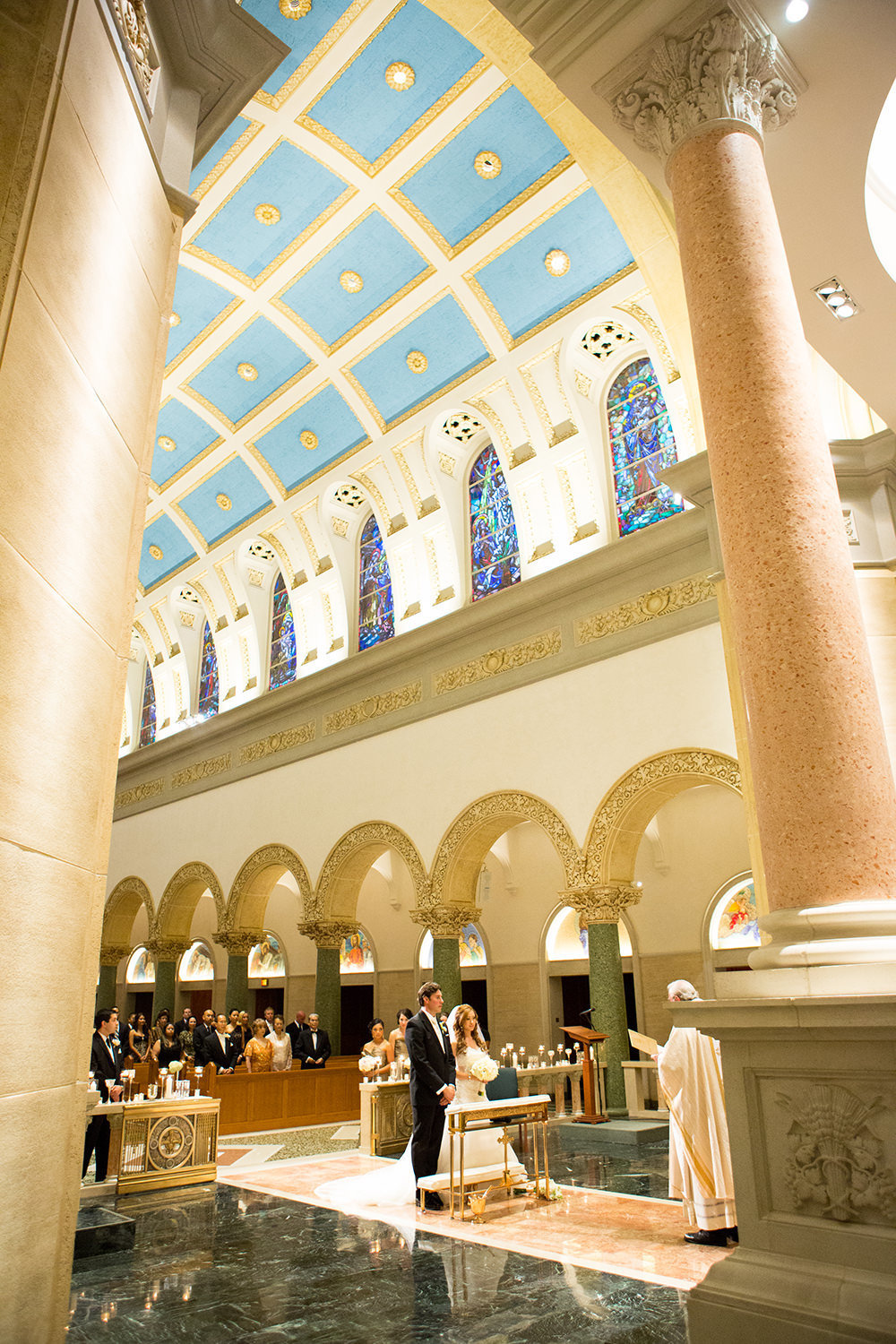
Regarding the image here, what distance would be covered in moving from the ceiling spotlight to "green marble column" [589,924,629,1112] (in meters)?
7.00

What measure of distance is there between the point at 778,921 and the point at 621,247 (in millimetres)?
10137

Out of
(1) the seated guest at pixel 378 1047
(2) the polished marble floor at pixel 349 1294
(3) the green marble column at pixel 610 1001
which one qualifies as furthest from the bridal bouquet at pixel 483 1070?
(1) the seated guest at pixel 378 1047

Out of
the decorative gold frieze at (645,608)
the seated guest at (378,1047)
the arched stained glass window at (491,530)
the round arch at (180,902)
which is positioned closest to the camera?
the decorative gold frieze at (645,608)

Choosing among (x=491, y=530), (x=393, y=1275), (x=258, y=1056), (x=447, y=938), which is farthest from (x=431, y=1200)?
(x=491, y=530)

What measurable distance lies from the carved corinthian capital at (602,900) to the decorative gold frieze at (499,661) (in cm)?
300

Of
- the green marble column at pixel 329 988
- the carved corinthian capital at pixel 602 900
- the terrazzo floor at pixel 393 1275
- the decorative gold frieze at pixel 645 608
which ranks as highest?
the decorative gold frieze at pixel 645 608

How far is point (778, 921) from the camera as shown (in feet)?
10.0

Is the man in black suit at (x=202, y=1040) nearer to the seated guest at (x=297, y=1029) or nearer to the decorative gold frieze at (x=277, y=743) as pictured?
the seated guest at (x=297, y=1029)

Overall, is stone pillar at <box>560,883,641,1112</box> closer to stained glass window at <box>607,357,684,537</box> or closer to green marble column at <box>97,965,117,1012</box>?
stained glass window at <box>607,357,684,537</box>

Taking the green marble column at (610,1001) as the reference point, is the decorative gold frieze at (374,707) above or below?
above

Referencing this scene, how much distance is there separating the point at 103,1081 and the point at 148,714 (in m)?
13.6

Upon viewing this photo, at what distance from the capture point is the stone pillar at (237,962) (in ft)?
51.6

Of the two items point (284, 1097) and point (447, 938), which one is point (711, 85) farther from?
point (284, 1097)

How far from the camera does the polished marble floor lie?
12.3 feet
